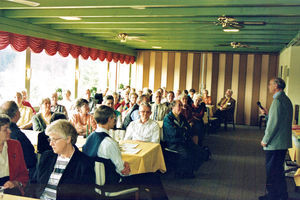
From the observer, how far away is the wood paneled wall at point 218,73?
13.8 metres

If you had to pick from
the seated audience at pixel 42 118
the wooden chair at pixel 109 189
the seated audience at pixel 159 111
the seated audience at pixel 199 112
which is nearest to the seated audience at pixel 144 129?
the seated audience at pixel 42 118

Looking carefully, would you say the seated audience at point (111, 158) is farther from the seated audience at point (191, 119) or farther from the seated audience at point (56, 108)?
the seated audience at point (191, 119)

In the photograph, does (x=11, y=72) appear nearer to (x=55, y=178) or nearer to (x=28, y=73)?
(x=28, y=73)

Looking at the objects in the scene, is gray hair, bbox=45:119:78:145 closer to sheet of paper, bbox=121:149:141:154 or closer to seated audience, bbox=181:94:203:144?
sheet of paper, bbox=121:149:141:154

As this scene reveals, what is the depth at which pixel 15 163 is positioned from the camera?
3137 millimetres

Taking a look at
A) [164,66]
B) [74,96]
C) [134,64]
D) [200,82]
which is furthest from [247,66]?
[74,96]

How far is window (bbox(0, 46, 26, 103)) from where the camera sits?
325 inches

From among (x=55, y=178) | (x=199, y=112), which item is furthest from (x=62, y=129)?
(x=199, y=112)

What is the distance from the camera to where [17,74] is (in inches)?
343

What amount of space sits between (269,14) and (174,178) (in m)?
3.22

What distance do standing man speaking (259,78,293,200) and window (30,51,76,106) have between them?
19.7 feet

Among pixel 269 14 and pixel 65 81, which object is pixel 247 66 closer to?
pixel 65 81

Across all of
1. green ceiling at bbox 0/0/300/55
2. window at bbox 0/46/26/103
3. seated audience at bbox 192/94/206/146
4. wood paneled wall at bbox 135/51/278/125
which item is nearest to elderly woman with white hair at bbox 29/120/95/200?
green ceiling at bbox 0/0/300/55

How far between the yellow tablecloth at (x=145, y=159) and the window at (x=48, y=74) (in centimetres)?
481
